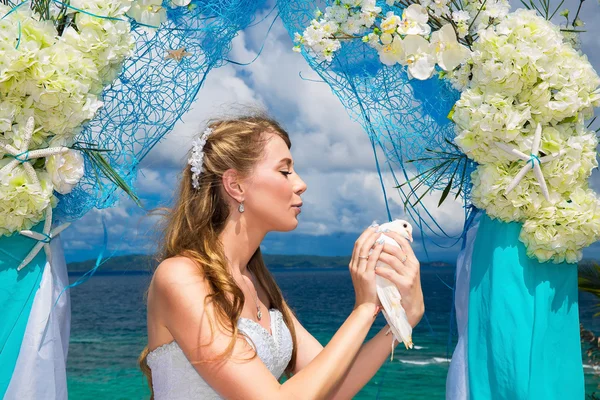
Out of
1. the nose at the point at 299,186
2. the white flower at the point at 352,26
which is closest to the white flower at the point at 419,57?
the white flower at the point at 352,26

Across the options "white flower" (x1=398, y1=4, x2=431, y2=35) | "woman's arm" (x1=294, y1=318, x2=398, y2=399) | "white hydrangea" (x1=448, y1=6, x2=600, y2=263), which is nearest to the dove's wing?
"woman's arm" (x1=294, y1=318, x2=398, y2=399)

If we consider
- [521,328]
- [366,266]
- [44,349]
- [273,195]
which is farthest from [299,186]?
[44,349]

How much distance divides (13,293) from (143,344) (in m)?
25.2

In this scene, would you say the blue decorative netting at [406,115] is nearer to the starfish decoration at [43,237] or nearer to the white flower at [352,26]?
the white flower at [352,26]

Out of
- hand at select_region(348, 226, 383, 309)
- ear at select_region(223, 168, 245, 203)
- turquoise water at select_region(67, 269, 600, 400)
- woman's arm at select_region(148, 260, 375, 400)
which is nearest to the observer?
woman's arm at select_region(148, 260, 375, 400)

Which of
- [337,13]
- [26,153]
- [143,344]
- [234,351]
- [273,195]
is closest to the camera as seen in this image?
[234,351]

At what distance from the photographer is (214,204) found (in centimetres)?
293

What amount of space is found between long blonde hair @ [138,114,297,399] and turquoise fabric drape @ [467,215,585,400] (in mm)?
849

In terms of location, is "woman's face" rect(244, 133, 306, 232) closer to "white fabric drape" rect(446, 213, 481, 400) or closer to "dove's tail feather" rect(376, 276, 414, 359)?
"dove's tail feather" rect(376, 276, 414, 359)

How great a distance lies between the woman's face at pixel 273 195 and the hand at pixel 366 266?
30cm

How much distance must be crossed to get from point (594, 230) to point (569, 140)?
1.11 ft

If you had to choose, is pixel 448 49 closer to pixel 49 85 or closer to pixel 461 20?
pixel 461 20

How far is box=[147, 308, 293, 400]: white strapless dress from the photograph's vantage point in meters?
2.74

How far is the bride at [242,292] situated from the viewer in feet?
8.09
